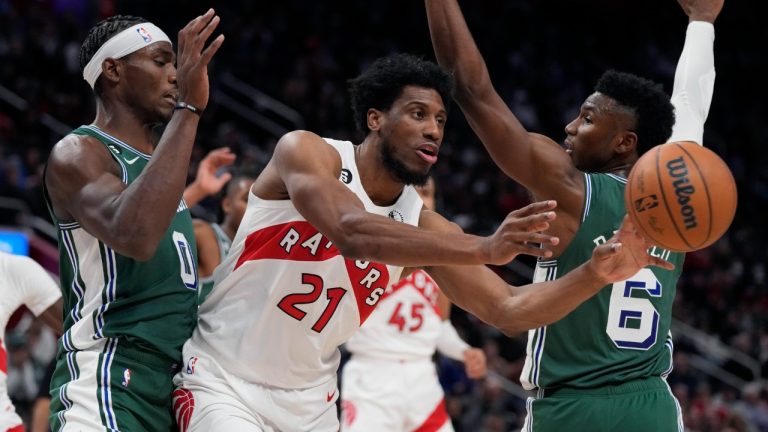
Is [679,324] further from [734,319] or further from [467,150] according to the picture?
[467,150]

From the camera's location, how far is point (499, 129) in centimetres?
457

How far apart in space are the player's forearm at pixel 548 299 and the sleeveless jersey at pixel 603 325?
8.7 inches

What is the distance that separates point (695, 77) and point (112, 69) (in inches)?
109

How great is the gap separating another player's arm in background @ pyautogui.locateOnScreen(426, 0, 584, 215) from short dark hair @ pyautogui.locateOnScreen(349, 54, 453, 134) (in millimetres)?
174

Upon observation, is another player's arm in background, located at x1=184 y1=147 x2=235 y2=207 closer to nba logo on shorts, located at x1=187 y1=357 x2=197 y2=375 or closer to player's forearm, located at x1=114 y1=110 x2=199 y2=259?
nba logo on shorts, located at x1=187 y1=357 x2=197 y2=375

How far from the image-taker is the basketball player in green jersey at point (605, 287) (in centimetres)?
436

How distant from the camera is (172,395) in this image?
4.25m

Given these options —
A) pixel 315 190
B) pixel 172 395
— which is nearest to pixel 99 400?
pixel 172 395

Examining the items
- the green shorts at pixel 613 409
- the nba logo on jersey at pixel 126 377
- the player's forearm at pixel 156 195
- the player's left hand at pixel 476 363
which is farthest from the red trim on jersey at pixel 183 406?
the player's left hand at pixel 476 363

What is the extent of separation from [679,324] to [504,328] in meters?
10.5

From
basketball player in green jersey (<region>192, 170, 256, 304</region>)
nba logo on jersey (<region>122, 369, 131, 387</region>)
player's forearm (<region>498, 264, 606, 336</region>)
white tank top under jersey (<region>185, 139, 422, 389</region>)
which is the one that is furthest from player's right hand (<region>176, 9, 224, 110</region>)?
basketball player in green jersey (<region>192, 170, 256, 304</region>)

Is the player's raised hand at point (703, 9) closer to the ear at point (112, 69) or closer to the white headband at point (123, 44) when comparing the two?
the white headband at point (123, 44)

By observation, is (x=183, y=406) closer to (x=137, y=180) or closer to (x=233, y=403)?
(x=233, y=403)

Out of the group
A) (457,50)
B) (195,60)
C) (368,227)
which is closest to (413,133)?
(457,50)
